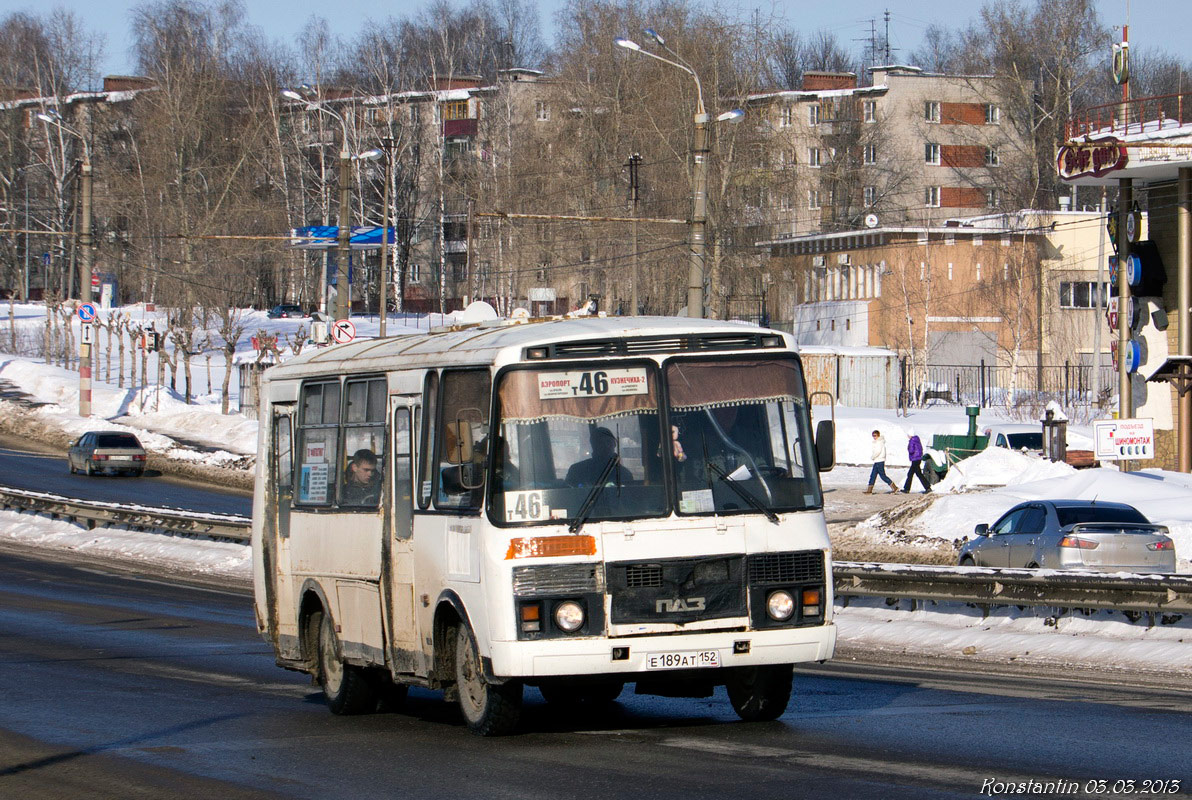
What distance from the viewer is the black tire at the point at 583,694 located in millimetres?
10352

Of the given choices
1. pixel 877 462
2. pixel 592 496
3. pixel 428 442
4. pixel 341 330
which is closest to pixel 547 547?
pixel 592 496

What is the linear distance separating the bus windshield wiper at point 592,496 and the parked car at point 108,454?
3859 centimetres

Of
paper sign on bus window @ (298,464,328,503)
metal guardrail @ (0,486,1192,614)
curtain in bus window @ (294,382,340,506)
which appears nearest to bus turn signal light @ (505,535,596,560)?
curtain in bus window @ (294,382,340,506)

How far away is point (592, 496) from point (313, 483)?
3.65 metres

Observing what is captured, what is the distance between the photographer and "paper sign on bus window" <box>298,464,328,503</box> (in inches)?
482

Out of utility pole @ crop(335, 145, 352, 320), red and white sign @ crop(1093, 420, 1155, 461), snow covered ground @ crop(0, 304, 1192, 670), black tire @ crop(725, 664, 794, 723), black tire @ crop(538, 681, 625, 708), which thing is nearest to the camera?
black tire @ crop(725, 664, 794, 723)

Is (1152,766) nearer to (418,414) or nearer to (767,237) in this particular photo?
(418,414)

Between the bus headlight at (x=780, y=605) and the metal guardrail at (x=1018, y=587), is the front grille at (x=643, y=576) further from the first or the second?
the metal guardrail at (x=1018, y=587)

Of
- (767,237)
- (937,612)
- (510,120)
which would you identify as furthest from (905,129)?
(937,612)

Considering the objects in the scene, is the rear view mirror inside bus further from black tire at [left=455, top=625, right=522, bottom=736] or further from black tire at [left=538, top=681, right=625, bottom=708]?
black tire at [left=538, top=681, right=625, bottom=708]

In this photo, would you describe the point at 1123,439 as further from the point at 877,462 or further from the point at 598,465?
the point at 598,465

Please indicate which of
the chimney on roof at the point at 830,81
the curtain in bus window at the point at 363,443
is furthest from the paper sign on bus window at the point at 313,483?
the chimney on roof at the point at 830,81

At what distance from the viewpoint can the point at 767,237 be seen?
215 ft

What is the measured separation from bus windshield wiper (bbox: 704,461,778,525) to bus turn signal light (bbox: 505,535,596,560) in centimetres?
92
